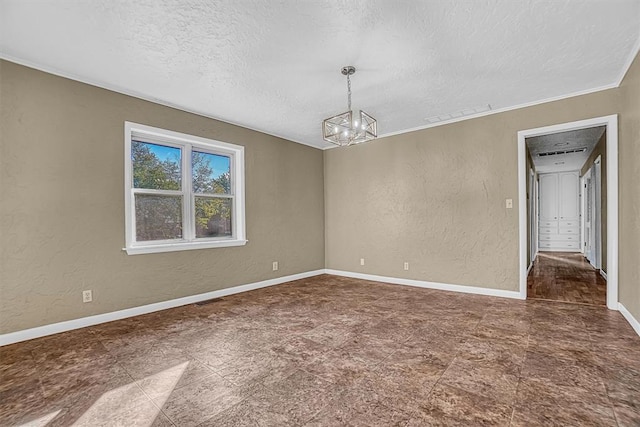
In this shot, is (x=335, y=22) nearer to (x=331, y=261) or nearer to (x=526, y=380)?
(x=526, y=380)

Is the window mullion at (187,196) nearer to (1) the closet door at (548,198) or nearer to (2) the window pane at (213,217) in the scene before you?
(2) the window pane at (213,217)

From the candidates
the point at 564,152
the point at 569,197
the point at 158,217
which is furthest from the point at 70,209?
the point at 569,197

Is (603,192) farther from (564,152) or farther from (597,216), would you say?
(564,152)

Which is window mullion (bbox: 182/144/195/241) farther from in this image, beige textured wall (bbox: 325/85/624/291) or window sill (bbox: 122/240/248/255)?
beige textured wall (bbox: 325/85/624/291)

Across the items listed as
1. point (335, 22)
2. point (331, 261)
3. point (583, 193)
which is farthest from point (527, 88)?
point (583, 193)

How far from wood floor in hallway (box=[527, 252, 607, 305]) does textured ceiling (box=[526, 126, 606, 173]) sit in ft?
7.52

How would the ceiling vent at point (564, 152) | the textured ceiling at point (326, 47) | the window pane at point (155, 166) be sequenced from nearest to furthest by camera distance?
1. the textured ceiling at point (326, 47)
2. the window pane at point (155, 166)
3. the ceiling vent at point (564, 152)

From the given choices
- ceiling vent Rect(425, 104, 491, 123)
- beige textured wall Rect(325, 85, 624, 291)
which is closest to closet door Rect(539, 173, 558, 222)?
beige textured wall Rect(325, 85, 624, 291)

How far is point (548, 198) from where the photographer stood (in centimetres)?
895

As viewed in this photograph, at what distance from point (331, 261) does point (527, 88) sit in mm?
4116

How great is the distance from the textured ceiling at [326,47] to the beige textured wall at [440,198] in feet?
1.65

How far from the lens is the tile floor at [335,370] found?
168 cm

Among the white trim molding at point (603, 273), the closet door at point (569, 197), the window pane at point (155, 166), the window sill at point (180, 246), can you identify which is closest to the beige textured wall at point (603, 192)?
the white trim molding at point (603, 273)

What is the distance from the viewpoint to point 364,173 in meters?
5.50
